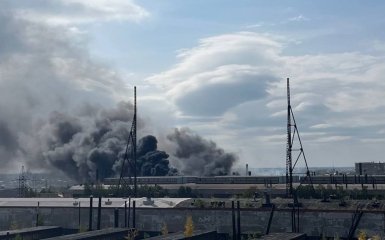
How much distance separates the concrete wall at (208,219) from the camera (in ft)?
179

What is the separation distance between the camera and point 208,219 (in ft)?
202

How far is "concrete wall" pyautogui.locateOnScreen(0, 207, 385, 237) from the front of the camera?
5469 centimetres

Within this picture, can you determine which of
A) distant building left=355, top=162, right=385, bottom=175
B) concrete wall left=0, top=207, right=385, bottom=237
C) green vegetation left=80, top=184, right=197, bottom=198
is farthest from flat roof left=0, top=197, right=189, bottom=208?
distant building left=355, top=162, right=385, bottom=175

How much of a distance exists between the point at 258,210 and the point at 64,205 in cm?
2738

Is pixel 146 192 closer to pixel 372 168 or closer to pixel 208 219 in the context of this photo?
pixel 208 219

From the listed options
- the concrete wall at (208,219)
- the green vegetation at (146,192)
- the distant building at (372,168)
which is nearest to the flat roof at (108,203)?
the concrete wall at (208,219)

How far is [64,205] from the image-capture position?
71500mm

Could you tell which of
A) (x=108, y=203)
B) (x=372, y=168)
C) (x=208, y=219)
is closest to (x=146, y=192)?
(x=108, y=203)

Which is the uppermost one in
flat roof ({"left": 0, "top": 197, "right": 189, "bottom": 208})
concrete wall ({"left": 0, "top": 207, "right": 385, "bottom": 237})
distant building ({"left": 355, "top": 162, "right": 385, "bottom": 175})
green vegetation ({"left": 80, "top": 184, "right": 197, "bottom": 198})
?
distant building ({"left": 355, "top": 162, "right": 385, "bottom": 175})

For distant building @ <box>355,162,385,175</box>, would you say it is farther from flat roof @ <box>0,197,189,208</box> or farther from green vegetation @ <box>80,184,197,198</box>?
flat roof @ <box>0,197,189,208</box>

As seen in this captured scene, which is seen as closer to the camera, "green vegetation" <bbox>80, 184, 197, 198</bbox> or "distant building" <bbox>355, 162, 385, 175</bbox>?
"green vegetation" <bbox>80, 184, 197, 198</bbox>

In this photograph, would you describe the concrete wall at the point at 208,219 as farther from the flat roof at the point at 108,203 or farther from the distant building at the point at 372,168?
the distant building at the point at 372,168

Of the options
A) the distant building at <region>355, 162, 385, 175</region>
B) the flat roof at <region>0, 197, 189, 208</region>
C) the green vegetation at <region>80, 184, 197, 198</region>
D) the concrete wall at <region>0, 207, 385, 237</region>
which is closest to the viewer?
the concrete wall at <region>0, 207, 385, 237</region>

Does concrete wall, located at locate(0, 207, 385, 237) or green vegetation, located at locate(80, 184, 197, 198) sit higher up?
green vegetation, located at locate(80, 184, 197, 198)
